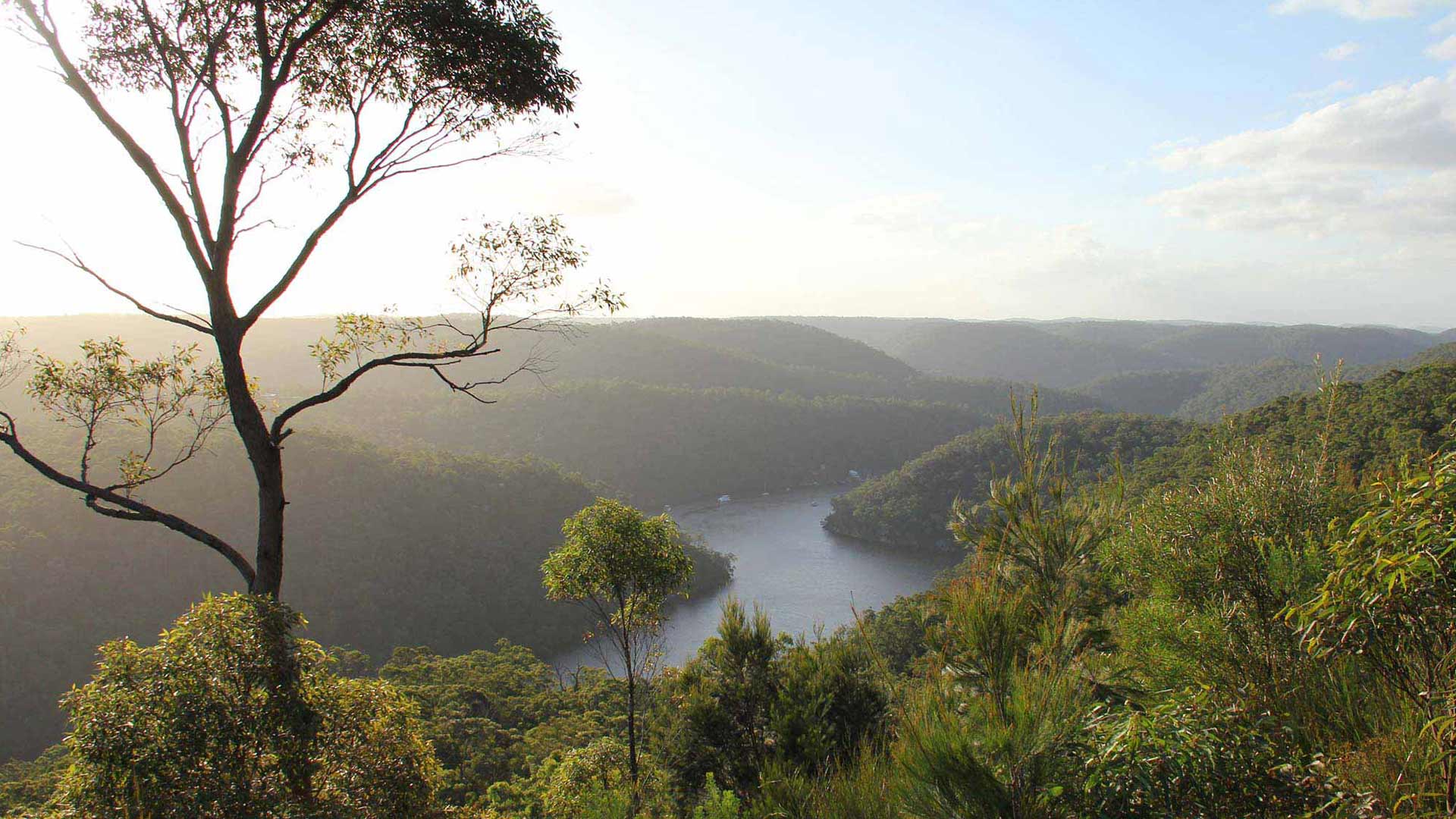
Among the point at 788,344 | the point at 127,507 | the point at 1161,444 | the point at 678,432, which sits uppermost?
the point at 788,344

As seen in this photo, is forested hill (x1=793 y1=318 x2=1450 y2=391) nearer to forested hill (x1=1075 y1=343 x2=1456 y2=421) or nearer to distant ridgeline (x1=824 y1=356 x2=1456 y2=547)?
forested hill (x1=1075 y1=343 x2=1456 y2=421)

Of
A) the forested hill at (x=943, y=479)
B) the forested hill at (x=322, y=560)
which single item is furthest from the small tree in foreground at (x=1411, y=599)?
the forested hill at (x=943, y=479)

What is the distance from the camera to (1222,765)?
2000 millimetres

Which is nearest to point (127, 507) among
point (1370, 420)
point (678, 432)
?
point (1370, 420)

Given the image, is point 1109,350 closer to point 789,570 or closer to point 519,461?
point 789,570

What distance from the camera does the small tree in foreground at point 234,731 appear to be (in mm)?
2838

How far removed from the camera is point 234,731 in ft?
10.1

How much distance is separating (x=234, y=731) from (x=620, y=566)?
5116 mm

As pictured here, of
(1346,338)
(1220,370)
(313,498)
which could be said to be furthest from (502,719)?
(1346,338)

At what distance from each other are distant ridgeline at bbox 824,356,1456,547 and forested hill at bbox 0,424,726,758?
18.9m

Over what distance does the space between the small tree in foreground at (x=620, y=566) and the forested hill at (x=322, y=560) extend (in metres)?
28.9

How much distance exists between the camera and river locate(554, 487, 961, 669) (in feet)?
126

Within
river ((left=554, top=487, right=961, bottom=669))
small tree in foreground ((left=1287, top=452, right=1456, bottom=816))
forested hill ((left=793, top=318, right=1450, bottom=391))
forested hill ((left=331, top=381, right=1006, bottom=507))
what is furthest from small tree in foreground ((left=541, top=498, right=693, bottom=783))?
forested hill ((left=793, top=318, right=1450, bottom=391))

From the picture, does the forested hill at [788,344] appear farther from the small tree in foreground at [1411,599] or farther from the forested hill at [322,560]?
the small tree in foreground at [1411,599]
